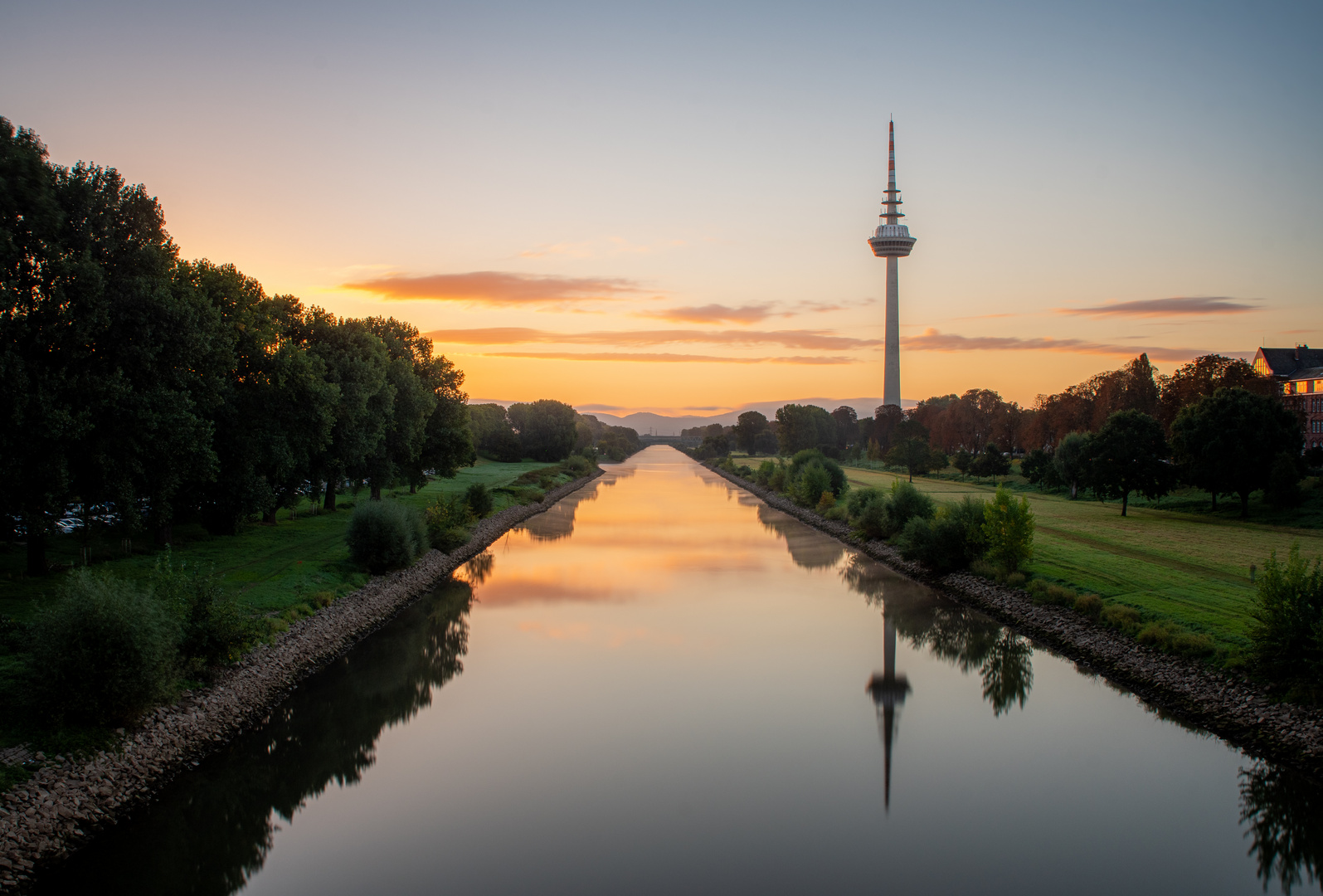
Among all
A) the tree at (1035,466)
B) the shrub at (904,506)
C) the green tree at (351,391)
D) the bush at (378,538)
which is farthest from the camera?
the tree at (1035,466)

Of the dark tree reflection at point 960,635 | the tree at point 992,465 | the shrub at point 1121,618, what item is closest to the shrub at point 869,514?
the dark tree reflection at point 960,635

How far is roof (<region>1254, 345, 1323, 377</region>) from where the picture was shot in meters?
78.9

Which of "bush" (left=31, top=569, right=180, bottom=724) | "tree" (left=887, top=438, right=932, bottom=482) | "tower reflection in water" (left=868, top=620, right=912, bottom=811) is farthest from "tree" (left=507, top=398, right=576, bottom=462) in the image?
"bush" (left=31, top=569, right=180, bottom=724)

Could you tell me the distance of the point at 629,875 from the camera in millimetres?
10219

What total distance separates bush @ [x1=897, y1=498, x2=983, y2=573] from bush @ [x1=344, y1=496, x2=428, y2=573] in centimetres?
1821

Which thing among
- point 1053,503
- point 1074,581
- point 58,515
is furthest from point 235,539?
point 1053,503

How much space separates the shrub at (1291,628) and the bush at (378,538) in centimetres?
2272

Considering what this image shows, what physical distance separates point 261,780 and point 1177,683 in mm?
16627

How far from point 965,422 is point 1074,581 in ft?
246

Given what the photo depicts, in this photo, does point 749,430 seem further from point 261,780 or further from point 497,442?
point 261,780

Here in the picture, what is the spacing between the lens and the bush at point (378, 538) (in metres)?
26.5

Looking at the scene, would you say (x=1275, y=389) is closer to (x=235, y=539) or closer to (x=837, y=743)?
(x=837, y=743)

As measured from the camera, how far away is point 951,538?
2928 centimetres

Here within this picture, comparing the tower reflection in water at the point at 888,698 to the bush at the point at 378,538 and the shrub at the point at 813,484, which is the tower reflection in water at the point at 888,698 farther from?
the shrub at the point at 813,484
